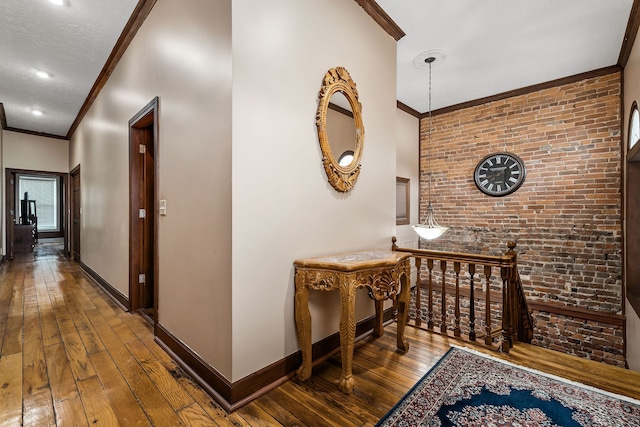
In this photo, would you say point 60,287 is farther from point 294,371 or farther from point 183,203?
point 294,371

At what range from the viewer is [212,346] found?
1.80 metres

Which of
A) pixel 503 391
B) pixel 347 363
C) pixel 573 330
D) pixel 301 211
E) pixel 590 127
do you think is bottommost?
pixel 573 330

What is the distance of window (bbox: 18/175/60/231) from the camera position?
414 inches

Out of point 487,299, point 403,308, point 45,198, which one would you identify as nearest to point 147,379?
point 403,308

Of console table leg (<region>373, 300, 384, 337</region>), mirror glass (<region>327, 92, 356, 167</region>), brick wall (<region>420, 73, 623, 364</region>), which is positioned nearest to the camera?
mirror glass (<region>327, 92, 356, 167</region>)

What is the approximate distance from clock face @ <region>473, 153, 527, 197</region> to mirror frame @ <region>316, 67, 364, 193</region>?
3.22 meters

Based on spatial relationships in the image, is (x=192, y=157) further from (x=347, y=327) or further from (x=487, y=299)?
(x=487, y=299)

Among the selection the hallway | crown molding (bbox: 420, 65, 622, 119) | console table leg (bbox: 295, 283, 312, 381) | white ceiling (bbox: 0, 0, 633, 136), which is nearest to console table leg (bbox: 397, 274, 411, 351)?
console table leg (bbox: 295, 283, 312, 381)

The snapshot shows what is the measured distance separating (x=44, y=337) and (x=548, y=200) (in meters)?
6.10

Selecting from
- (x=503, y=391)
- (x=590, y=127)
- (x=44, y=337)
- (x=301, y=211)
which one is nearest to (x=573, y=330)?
(x=590, y=127)

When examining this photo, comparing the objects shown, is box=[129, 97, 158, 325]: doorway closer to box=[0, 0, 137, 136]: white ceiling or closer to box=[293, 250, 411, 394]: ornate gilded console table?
box=[0, 0, 137, 136]: white ceiling

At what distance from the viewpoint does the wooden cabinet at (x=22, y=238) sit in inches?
266

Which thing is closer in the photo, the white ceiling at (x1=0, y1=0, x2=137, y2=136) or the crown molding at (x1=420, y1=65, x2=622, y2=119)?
the white ceiling at (x1=0, y1=0, x2=137, y2=136)

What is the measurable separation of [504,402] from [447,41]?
348cm
